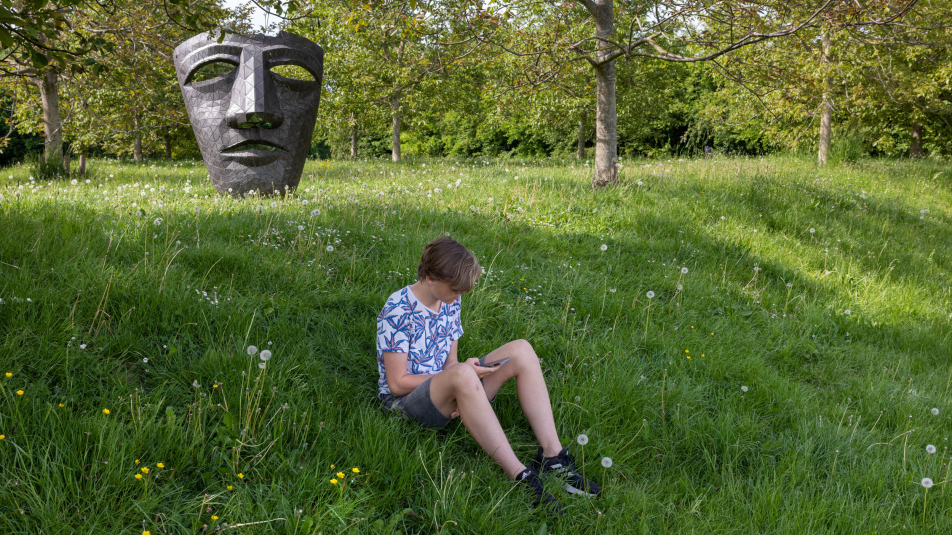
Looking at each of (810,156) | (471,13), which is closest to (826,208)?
(471,13)

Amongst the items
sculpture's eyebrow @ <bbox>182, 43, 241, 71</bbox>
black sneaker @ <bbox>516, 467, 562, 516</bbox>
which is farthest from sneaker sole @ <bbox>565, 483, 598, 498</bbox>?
sculpture's eyebrow @ <bbox>182, 43, 241, 71</bbox>

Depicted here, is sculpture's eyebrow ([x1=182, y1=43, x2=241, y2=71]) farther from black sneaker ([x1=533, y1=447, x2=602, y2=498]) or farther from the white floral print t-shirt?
black sneaker ([x1=533, y1=447, x2=602, y2=498])

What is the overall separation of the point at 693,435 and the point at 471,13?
17.8ft

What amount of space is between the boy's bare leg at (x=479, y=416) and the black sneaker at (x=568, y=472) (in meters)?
0.22

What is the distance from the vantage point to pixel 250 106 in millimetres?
6703

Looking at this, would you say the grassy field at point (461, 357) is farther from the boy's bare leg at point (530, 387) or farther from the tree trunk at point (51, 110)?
the tree trunk at point (51, 110)

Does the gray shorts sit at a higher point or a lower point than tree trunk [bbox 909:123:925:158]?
lower

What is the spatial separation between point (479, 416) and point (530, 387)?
404mm

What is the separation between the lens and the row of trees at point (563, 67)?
645cm

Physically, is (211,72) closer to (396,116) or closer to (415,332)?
(396,116)

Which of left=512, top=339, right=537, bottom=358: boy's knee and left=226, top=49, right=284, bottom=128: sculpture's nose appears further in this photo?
left=226, top=49, right=284, bottom=128: sculpture's nose

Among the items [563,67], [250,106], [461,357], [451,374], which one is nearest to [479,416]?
[451,374]

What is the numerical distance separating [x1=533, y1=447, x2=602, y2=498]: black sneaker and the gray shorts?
52 centimetres

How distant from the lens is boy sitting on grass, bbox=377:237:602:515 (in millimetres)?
2611
